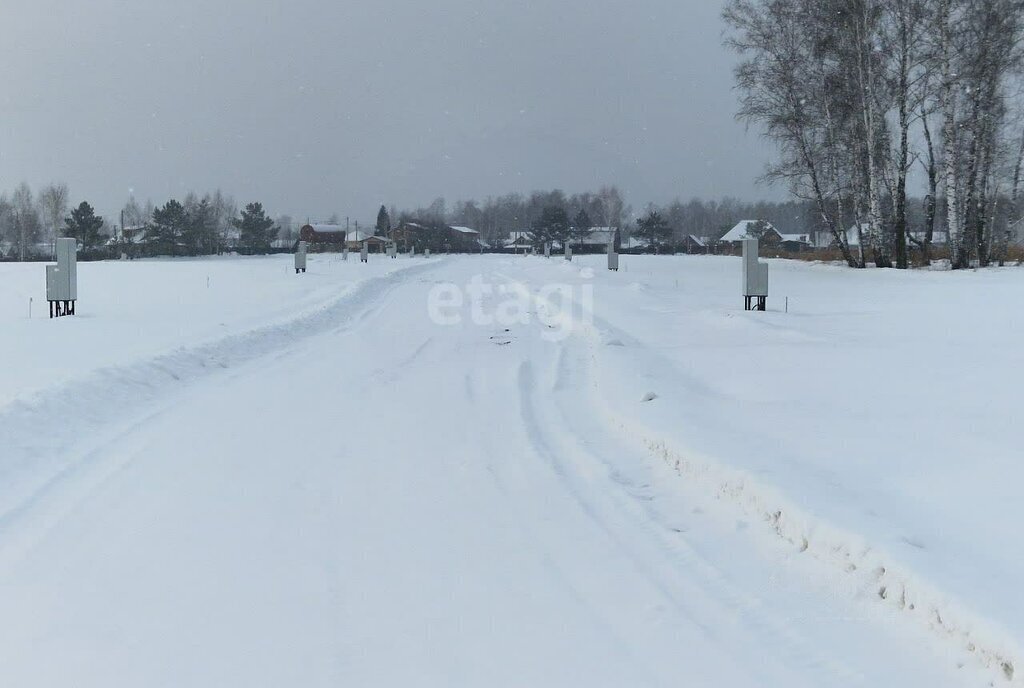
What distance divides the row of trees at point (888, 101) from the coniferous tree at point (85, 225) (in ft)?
261

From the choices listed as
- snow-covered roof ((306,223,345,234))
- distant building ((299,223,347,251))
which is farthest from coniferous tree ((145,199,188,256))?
snow-covered roof ((306,223,345,234))

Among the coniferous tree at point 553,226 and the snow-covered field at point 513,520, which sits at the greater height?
the coniferous tree at point 553,226

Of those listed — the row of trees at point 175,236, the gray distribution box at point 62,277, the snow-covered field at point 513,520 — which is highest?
the row of trees at point 175,236

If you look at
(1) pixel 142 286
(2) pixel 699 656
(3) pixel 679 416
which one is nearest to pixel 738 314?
(3) pixel 679 416

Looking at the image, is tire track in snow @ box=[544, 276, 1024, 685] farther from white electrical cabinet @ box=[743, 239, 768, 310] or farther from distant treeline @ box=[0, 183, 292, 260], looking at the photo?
distant treeline @ box=[0, 183, 292, 260]

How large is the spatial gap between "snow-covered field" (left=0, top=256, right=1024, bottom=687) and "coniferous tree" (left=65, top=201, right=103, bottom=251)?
90.4 meters

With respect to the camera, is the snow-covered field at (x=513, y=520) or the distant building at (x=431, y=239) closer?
the snow-covered field at (x=513, y=520)

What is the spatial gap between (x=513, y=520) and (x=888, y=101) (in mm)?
33050

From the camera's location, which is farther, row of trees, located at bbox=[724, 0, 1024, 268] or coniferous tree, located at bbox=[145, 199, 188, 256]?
coniferous tree, located at bbox=[145, 199, 188, 256]

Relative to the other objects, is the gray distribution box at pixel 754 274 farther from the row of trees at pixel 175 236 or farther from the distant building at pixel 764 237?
the distant building at pixel 764 237

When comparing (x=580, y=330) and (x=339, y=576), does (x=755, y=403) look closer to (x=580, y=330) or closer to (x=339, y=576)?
(x=339, y=576)

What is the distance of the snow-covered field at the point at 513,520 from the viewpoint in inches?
138

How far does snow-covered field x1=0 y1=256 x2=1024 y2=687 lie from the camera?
3500 mm

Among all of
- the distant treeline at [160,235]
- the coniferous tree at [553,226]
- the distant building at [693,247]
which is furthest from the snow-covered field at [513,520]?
the coniferous tree at [553,226]
